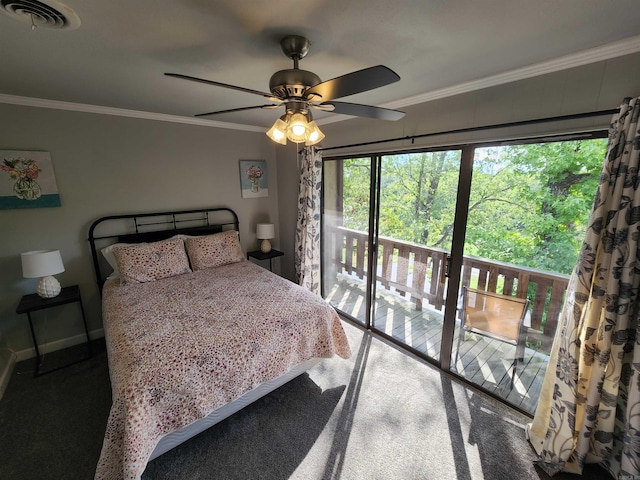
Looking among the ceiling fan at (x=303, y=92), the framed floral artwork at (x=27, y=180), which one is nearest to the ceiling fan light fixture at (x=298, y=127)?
the ceiling fan at (x=303, y=92)

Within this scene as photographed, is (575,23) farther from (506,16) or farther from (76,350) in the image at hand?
(76,350)

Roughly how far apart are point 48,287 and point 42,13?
86.4 inches

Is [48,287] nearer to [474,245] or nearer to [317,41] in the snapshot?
[317,41]

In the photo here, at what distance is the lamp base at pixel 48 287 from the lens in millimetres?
2312

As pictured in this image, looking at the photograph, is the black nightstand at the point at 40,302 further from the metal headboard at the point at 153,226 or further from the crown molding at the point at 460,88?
the crown molding at the point at 460,88

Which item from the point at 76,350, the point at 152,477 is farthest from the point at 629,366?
the point at 76,350

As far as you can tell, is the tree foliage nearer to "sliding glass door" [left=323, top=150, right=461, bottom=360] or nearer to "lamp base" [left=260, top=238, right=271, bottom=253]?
"sliding glass door" [left=323, top=150, right=461, bottom=360]

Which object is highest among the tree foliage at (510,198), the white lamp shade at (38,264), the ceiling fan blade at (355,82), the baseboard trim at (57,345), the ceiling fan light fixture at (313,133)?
the ceiling fan blade at (355,82)

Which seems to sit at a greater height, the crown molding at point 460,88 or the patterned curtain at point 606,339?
the crown molding at point 460,88

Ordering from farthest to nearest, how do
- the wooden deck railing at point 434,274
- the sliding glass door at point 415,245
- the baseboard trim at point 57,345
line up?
the baseboard trim at point 57,345 < the sliding glass door at point 415,245 < the wooden deck railing at point 434,274

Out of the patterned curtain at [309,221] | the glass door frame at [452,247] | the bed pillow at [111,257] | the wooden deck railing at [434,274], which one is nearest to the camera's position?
the wooden deck railing at [434,274]

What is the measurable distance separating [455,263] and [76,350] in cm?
365

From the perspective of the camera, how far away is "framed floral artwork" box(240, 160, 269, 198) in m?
3.57

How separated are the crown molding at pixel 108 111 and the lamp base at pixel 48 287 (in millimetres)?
1471
